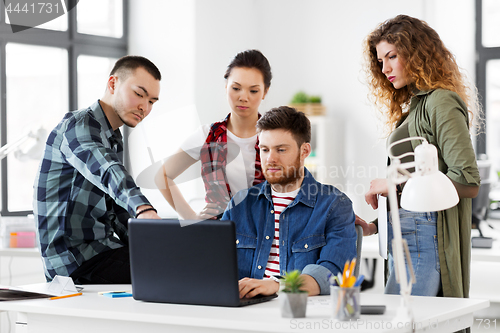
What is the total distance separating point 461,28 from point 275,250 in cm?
376

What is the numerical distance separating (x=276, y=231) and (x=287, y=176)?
0.19 meters

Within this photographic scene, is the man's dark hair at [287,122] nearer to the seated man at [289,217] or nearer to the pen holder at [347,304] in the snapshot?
the seated man at [289,217]

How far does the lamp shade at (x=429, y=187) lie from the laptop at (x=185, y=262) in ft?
1.49

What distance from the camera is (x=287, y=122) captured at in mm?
2006

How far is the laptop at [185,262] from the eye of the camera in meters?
1.47

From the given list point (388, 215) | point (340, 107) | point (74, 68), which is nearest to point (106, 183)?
point (388, 215)

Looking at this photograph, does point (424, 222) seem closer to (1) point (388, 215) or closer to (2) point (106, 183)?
(1) point (388, 215)

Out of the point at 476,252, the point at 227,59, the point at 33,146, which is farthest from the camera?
the point at 227,59

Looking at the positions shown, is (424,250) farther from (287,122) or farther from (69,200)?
(69,200)

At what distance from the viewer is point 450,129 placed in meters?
1.88

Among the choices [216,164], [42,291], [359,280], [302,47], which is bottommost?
[42,291]

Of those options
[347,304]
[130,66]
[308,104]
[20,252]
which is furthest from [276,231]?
[308,104]

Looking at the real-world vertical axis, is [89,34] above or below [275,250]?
above

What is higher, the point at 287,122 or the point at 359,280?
the point at 287,122
